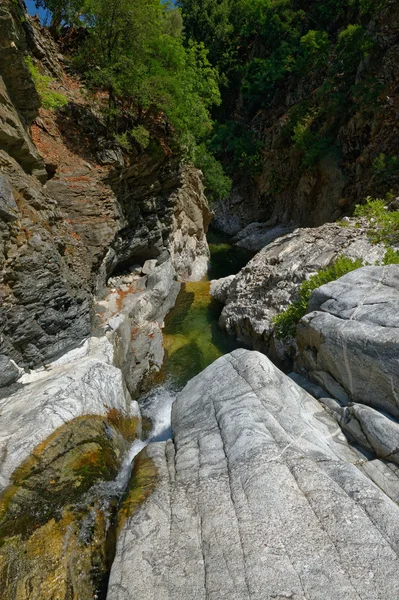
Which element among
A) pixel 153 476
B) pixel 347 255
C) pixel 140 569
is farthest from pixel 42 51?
pixel 140 569

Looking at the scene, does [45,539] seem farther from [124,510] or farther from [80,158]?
[80,158]

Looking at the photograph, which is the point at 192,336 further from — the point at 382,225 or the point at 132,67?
the point at 132,67

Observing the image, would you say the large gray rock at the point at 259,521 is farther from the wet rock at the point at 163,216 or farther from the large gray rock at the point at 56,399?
the wet rock at the point at 163,216

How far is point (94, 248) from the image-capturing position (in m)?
11.6

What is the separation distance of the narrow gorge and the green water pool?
0.11m

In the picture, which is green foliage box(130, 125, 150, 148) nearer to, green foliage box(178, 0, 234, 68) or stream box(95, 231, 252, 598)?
stream box(95, 231, 252, 598)

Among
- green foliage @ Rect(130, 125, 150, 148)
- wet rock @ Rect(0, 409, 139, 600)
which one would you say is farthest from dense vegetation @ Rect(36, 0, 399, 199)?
wet rock @ Rect(0, 409, 139, 600)

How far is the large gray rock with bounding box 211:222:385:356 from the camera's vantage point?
1217 centimetres

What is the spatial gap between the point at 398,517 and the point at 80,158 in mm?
13939

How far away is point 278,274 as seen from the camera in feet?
44.2

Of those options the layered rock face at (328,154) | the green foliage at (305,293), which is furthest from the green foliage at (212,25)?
the green foliage at (305,293)

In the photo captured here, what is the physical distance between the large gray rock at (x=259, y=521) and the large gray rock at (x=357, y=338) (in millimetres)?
1330

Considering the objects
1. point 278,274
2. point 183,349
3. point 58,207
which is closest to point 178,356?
point 183,349

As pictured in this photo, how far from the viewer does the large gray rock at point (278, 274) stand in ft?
39.9
